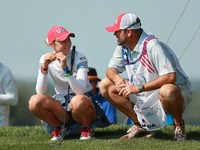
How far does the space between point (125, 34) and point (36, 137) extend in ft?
5.40

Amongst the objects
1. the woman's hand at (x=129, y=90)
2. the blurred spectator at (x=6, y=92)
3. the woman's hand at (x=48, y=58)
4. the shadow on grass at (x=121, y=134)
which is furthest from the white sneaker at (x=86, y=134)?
the blurred spectator at (x=6, y=92)

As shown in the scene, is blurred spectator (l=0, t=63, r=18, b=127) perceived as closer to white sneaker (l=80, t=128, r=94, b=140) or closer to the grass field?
the grass field

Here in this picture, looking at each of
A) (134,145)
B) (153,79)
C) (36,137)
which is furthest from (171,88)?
(36,137)

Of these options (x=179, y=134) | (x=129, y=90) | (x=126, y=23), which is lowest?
(x=179, y=134)

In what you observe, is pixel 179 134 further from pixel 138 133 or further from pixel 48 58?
pixel 48 58

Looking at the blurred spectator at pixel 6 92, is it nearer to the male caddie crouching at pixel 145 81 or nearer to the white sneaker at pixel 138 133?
the male caddie crouching at pixel 145 81

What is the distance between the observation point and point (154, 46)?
174 inches

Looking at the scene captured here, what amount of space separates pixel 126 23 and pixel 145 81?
26.0 inches

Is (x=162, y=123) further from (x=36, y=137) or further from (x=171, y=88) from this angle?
(x=36, y=137)

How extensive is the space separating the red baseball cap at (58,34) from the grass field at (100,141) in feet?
3.76

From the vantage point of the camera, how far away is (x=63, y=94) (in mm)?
5027

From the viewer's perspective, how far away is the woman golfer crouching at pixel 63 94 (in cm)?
473

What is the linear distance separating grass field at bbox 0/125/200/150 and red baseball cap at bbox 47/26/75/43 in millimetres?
1147

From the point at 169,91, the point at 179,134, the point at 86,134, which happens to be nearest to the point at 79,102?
the point at 86,134
